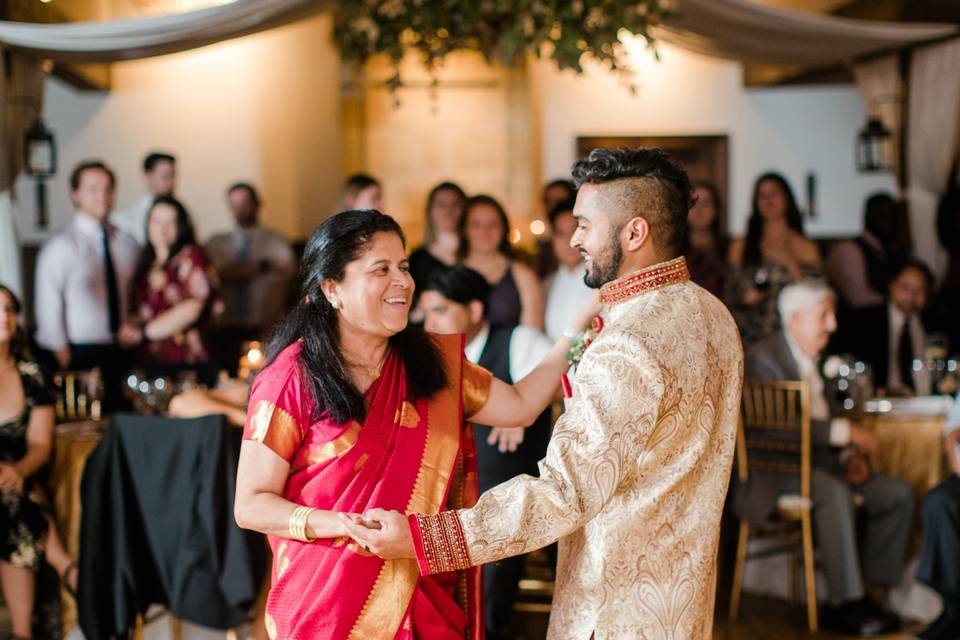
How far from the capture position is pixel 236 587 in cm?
371

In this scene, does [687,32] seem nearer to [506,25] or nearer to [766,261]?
[506,25]

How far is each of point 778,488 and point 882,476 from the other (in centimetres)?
44

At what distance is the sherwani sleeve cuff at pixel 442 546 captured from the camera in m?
1.91

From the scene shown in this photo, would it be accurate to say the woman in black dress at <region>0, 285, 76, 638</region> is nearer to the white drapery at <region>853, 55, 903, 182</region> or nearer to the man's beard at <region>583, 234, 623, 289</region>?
the man's beard at <region>583, 234, 623, 289</region>

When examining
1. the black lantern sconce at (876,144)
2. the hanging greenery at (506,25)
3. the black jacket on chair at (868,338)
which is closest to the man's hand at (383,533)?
the hanging greenery at (506,25)

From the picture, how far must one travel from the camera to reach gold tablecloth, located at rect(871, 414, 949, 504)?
461cm

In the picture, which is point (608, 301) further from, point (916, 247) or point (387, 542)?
point (916, 247)

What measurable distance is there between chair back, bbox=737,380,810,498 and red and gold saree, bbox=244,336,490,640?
259 cm

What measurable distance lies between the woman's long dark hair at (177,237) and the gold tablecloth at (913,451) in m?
3.35

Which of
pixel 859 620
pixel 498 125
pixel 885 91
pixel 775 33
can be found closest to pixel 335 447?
pixel 859 620

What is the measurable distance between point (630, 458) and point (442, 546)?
1.16 feet

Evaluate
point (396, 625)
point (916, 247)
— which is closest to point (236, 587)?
point (396, 625)

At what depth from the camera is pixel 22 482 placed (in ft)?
13.6

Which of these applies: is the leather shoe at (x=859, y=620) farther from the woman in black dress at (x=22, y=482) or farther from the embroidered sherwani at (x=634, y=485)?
the woman in black dress at (x=22, y=482)
